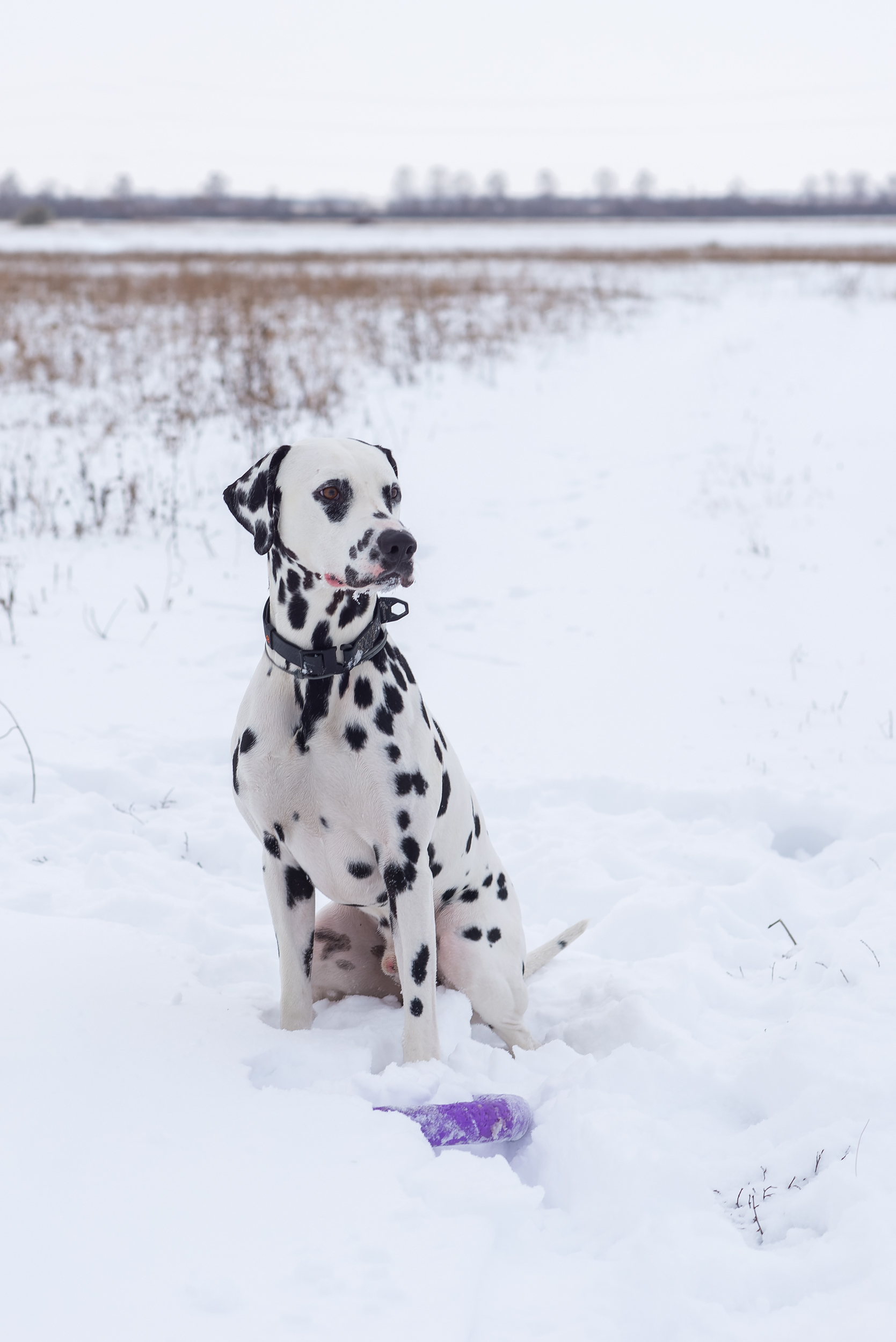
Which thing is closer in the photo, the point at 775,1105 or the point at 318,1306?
the point at 318,1306

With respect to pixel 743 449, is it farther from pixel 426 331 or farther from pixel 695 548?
pixel 426 331

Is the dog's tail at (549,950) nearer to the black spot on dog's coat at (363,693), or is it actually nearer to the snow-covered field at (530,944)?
the snow-covered field at (530,944)

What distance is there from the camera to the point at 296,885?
3.42 metres

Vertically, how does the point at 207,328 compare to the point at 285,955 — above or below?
above

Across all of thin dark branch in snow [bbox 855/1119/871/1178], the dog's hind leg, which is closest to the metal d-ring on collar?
the dog's hind leg

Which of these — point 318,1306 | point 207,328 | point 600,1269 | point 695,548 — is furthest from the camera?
point 207,328

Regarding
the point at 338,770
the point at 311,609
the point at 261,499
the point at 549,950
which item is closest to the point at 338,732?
the point at 338,770

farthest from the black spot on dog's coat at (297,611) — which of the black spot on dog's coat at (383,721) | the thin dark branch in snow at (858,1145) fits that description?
the thin dark branch in snow at (858,1145)

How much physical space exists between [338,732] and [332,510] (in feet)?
2.15

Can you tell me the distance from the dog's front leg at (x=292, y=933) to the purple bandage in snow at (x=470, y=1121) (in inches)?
24.1

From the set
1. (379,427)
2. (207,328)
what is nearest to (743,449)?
(379,427)

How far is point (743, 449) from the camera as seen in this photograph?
11680 mm

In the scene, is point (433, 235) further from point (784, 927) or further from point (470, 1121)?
point (470, 1121)

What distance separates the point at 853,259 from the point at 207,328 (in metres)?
27.5
